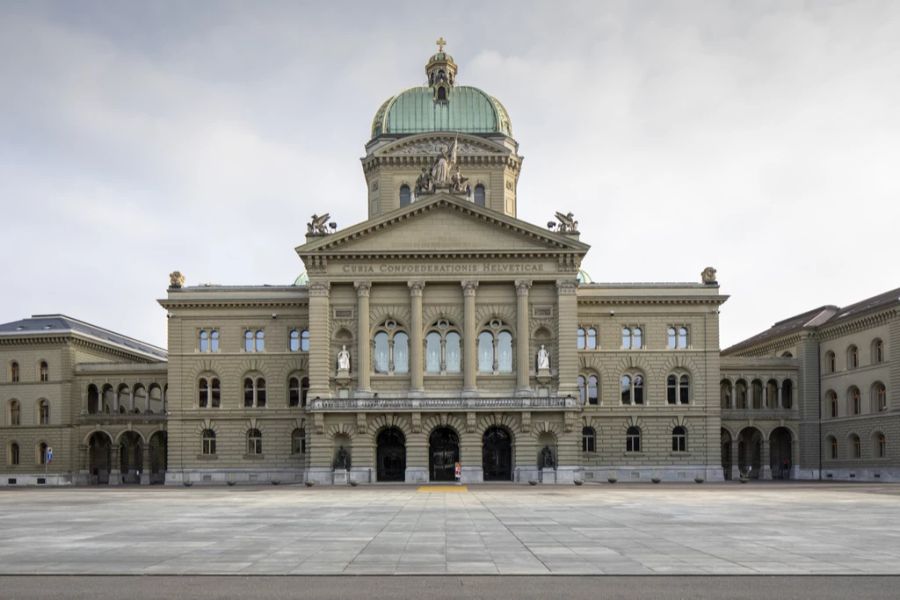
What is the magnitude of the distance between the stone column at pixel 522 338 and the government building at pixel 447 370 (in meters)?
0.18

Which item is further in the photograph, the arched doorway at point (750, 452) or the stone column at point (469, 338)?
the arched doorway at point (750, 452)

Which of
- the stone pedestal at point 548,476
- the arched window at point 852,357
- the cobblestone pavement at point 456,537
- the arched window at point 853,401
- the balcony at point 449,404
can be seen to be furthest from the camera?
the arched window at point 852,357

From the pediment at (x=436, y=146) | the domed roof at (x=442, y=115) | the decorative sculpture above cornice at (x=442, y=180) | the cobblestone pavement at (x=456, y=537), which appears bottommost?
the cobblestone pavement at (x=456, y=537)

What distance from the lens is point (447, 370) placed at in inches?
3371

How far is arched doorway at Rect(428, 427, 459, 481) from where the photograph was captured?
85.2m

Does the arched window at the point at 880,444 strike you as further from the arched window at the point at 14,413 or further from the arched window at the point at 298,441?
the arched window at the point at 14,413

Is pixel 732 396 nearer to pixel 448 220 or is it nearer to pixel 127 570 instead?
pixel 448 220

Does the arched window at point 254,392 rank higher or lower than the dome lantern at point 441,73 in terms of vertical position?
lower

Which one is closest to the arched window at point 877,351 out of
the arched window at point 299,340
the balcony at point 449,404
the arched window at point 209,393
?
the balcony at point 449,404

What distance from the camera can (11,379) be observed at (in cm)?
9706

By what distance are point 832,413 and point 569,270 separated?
3000cm

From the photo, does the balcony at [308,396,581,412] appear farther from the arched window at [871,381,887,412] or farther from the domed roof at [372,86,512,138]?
the domed roof at [372,86,512,138]

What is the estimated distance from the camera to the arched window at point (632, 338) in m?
92.4

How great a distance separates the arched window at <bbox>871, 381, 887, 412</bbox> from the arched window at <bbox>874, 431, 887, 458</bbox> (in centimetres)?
209
